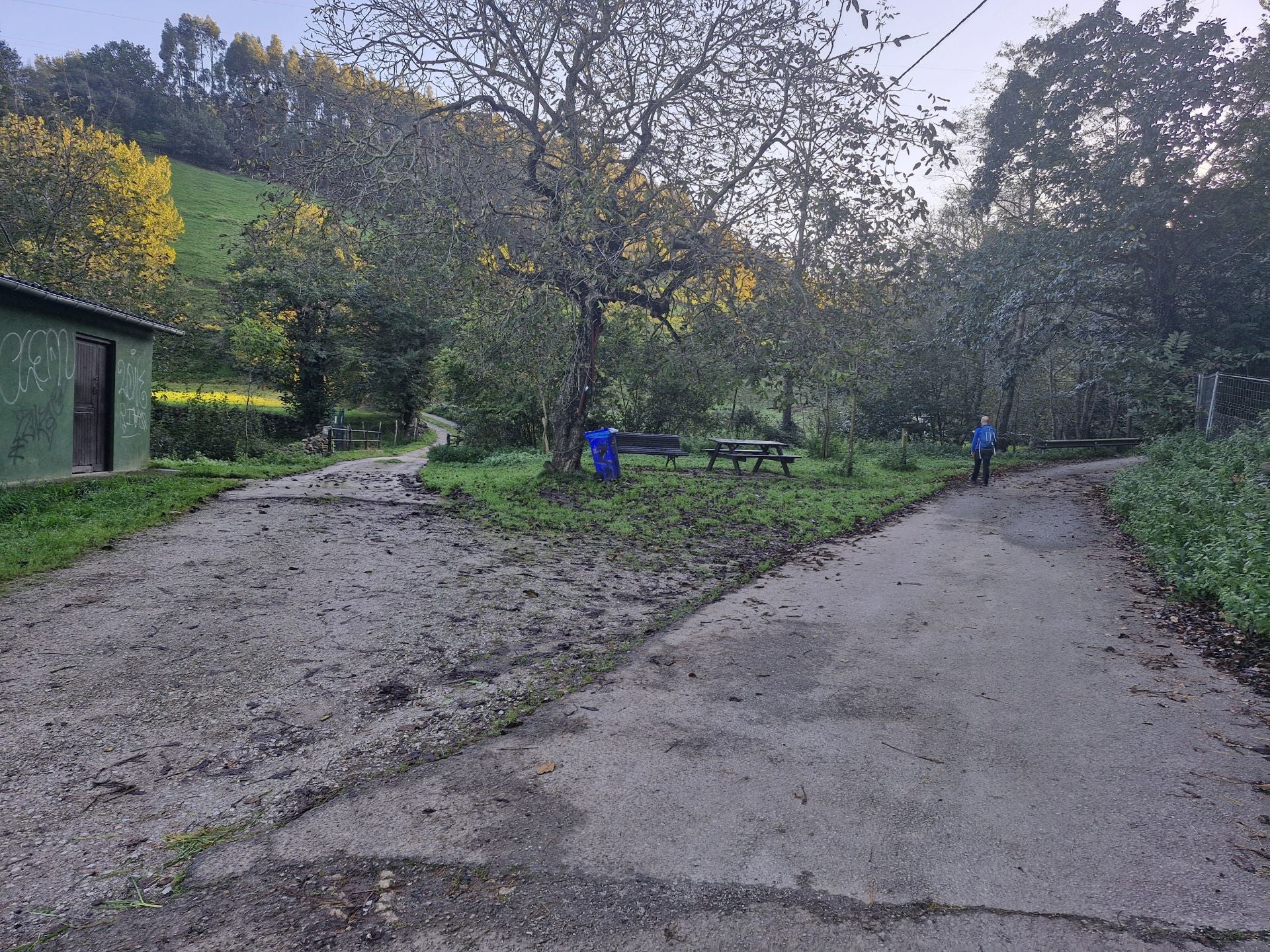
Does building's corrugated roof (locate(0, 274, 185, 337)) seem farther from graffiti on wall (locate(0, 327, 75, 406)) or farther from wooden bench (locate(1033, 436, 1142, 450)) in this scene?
wooden bench (locate(1033, 436, 1142, 450))

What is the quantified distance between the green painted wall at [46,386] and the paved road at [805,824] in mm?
9501

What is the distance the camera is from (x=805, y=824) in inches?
110

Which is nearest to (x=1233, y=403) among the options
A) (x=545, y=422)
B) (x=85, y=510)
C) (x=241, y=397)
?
(x=545, y=422)

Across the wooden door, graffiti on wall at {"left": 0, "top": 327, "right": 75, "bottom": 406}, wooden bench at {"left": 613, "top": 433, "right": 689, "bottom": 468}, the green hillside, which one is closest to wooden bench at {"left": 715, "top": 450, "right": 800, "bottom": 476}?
wooden bench at {"left": 613, "top": 433, "right": 689, "bottom": 468}

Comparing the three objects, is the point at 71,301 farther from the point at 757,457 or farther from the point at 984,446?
the point at 984,446

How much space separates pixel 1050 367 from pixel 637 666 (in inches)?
1220

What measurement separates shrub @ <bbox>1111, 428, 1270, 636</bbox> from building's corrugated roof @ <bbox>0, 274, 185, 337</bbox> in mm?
12836

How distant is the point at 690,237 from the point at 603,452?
5.02m

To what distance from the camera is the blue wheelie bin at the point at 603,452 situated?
43.9ft

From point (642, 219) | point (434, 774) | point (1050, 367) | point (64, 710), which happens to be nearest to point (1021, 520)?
point (642, 219)

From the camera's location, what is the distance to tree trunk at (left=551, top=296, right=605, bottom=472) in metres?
11.7

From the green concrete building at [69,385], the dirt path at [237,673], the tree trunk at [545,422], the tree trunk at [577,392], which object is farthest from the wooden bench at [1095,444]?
the green concrete building at [69,385]

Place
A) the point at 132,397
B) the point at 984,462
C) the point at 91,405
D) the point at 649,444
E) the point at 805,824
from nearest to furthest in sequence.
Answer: the point at 805,824 → the point at 91,405 → the point at 132,397 → the point at 984,462 → the point at 649,444

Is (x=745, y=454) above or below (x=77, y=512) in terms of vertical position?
above
